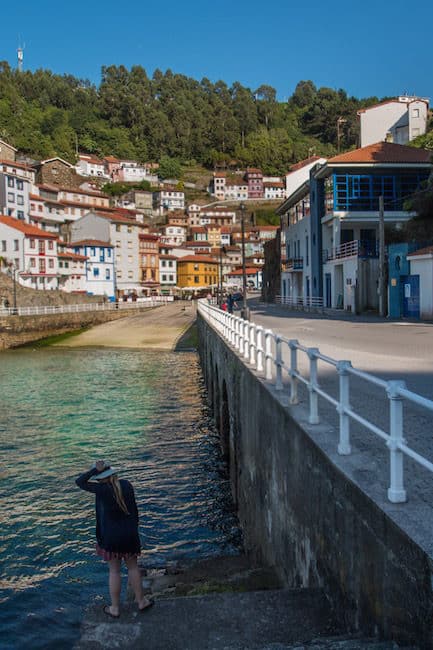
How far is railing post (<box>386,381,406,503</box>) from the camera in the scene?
4203 mm

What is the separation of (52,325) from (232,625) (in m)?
56.6

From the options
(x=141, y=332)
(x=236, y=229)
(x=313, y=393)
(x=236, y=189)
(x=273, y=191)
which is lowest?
(x=141, y=332)

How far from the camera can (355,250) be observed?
39469 mm

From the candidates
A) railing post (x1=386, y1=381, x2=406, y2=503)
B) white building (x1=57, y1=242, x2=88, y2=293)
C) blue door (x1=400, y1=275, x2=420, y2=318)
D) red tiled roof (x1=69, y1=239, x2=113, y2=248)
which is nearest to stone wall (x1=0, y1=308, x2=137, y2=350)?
white building (x1=57, y1=242, x2=88, y2=293)

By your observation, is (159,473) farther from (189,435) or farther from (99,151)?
(99,151)

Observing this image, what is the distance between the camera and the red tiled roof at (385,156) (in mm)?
44156

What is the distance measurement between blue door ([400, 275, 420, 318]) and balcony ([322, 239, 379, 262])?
7492 mm

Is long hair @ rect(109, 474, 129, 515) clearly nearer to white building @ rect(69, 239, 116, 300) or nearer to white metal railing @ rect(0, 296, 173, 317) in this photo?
white metal railing @ rect(0, 296, 173, 317)

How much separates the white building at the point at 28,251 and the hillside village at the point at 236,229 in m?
0.15

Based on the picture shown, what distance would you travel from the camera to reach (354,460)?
214 inches

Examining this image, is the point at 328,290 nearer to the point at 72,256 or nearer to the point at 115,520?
the point at 115,520

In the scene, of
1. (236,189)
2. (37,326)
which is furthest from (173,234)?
(37,326)

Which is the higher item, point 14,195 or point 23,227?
point 14,195

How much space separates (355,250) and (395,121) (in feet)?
156
